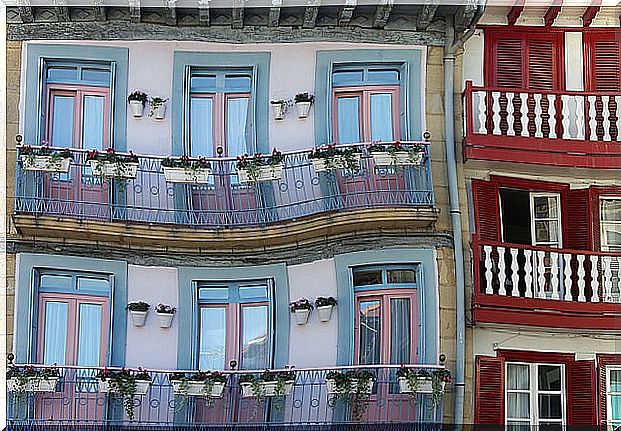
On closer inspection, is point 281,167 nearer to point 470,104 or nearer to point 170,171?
point 170,171

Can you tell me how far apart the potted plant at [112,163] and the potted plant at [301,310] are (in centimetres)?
115

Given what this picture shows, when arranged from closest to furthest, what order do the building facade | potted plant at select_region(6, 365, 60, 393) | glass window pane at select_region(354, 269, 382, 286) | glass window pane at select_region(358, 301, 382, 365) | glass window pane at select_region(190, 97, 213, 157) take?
potted plant at select_region(6, 365, 60, 393) → the building facade → glass window pane at select_region(358, 301, 382, 365) → glass window pane at select_region(354, 269, 382, 286) → glass window pane at select_region(190, 97, 213, 157)

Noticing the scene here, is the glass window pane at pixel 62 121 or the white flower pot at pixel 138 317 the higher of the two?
the glass window pane at pixel 62 121

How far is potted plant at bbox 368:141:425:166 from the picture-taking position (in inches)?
254

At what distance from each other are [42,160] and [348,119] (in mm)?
1748

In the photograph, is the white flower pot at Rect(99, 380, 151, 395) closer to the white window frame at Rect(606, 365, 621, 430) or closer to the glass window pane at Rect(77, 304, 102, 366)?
the glass window pane at Rect(77, 304, 102, 366)

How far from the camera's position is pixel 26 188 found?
6441 mm

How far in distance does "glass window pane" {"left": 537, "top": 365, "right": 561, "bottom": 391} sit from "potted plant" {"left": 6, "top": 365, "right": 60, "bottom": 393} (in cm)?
272

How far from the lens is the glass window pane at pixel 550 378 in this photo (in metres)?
6.64

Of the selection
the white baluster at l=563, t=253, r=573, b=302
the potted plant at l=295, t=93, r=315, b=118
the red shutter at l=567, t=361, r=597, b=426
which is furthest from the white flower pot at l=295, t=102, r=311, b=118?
the red shutter at l=567, t=361, r=597, b=426

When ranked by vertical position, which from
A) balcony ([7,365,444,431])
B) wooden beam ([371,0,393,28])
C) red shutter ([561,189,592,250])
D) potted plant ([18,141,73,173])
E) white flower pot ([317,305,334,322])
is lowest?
balcony ([7,365,444,431])

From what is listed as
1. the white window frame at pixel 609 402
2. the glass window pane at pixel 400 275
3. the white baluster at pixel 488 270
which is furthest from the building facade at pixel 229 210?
the white window frame at pixel 609 402

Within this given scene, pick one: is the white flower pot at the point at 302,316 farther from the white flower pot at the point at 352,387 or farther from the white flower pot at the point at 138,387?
the white flower pot at the point at 138,387

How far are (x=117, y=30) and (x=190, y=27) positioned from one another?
0.42 meters
